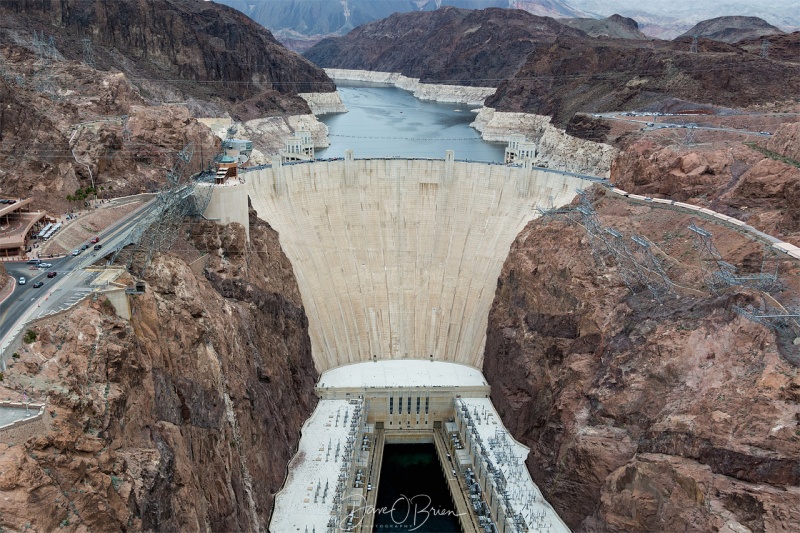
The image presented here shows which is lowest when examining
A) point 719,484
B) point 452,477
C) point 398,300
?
point 452,477

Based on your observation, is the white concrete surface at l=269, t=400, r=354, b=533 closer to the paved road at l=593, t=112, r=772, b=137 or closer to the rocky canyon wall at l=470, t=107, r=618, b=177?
the paved road at l=593, t=112, r=772, b=137

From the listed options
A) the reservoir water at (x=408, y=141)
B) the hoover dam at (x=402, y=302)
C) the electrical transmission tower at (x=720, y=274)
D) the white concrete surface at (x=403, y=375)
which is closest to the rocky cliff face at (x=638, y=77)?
the reservoir water at (x=408, y=141)

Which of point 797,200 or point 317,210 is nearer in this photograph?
point 797,200

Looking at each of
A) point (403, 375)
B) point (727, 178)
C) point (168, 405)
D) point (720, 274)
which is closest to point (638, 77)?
point (727, 178)

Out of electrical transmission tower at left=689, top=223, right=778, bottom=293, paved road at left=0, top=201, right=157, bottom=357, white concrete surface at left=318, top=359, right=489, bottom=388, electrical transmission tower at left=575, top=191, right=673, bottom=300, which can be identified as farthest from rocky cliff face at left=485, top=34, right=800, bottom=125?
paved road at left=0, top=201, right=157, bottom=357

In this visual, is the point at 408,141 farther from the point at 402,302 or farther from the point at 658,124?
the point at 402,302

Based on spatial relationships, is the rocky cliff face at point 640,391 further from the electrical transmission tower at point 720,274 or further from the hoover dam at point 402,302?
the hoover dam at point 402,302

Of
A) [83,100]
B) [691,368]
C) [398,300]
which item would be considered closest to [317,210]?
[398,300]

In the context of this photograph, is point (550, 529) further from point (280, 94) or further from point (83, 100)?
point (280, 94)
